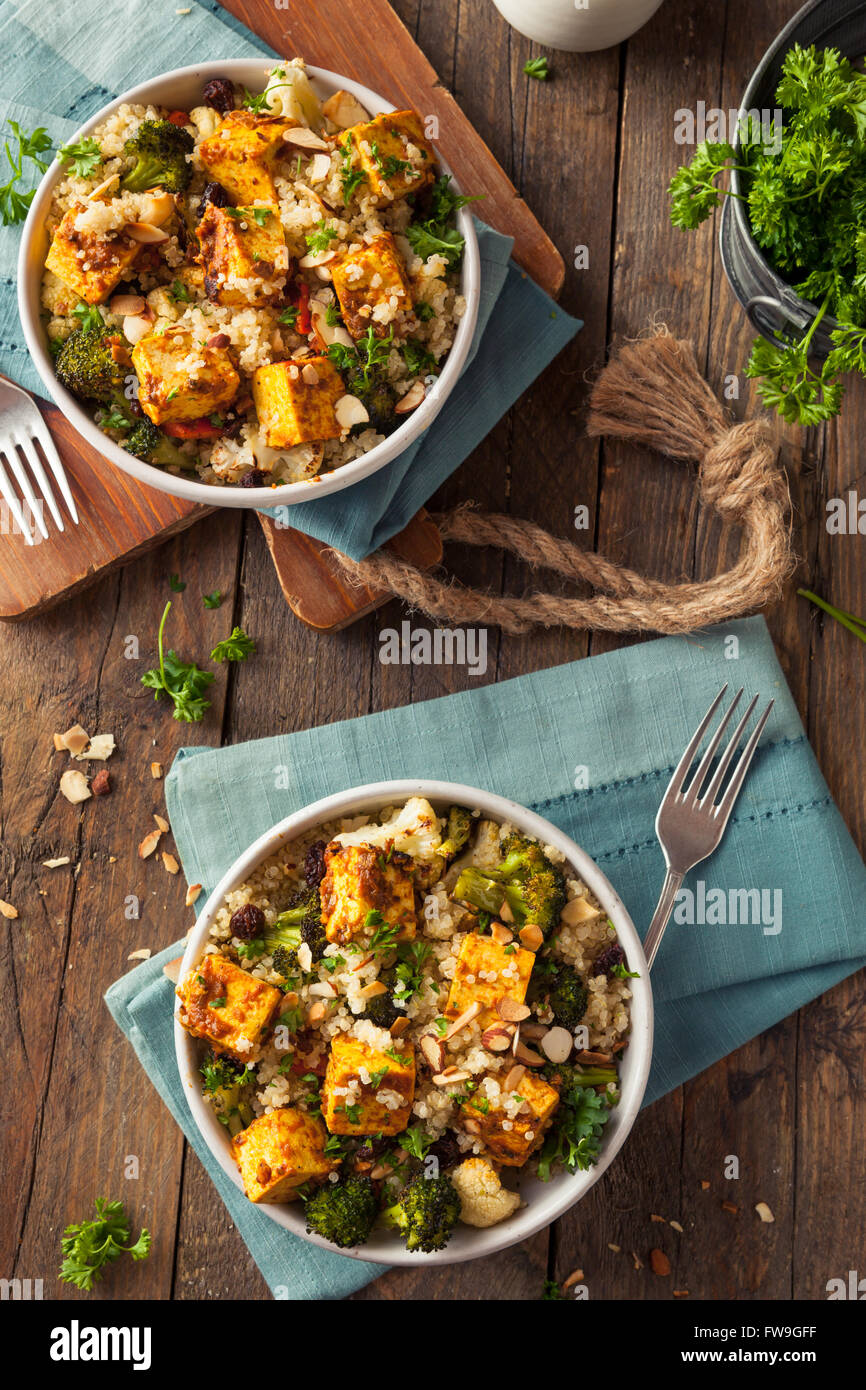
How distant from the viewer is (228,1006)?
98.3 inches

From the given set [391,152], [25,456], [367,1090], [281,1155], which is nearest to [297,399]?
[391,152]

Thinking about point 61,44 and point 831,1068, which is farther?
point 831,1068

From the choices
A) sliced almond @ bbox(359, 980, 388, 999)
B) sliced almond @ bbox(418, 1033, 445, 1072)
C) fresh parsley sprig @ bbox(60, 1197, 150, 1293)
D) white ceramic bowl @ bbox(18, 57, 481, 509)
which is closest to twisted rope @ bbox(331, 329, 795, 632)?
white ceramic bowl @ bbox(18, 57, 481, 509)

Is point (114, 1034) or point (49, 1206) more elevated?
point (114, 1034)

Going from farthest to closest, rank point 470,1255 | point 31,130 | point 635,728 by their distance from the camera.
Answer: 1. point 635,728
2. point 31,130
3. point 470,1255

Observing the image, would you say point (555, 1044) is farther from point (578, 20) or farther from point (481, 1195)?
point (578, 20)

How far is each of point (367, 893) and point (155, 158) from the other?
1.88 m

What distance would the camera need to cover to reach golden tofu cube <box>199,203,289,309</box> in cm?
253

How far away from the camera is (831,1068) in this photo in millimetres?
3293

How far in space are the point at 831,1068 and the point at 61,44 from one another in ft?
12.6

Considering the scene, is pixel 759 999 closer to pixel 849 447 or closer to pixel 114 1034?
pixel 849 447

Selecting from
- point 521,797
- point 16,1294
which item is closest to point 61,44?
point 521,797

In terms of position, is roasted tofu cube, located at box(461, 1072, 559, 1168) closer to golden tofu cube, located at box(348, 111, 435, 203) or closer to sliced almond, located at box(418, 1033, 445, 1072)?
sliced almond, located at box(418, 1033, 445, 1072)

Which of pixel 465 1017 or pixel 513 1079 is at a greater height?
pixel 465 1017
